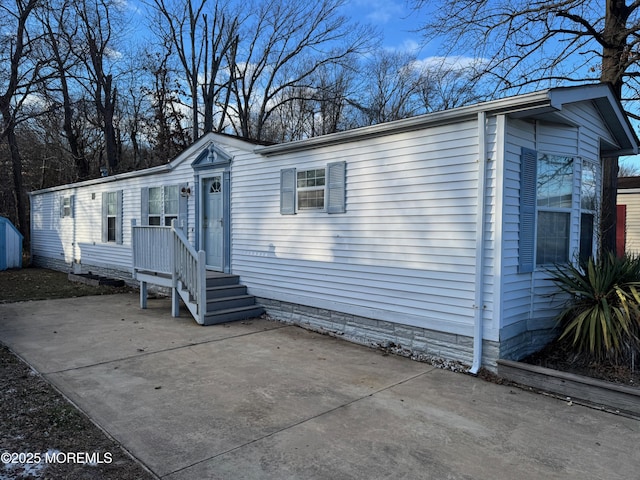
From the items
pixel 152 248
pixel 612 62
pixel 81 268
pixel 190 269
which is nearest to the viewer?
pixel 190 269

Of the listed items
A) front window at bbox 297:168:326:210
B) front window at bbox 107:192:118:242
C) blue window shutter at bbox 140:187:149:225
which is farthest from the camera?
front window at bbox 107:192:118:242

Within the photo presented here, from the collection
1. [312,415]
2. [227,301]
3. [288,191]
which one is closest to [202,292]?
[227,301]

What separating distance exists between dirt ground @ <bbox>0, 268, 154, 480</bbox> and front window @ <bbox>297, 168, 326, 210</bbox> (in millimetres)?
4230

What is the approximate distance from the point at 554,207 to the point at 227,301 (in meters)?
5.28

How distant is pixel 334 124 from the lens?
74.5 feet

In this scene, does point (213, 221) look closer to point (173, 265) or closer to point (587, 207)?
point (173, 265)

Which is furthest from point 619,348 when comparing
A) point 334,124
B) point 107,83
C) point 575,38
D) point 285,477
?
point 107,83

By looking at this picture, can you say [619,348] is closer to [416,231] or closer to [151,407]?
[416,231]

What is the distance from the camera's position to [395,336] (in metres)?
5.82

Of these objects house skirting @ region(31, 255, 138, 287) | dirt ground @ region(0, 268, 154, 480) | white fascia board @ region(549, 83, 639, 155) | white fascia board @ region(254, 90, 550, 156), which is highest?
white fascia board @ region(549, 83, 639, 155)

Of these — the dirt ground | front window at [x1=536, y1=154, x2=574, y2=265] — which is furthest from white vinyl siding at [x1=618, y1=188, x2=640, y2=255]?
the dirt ground

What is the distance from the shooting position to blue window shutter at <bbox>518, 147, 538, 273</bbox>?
5098mm

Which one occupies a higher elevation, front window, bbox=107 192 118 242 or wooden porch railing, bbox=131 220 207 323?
front window, bbox=107 192 118 242

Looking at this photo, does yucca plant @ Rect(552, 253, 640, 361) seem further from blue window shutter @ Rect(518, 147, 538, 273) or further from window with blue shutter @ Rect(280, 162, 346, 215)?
window with blue shutter @ Rect(280, 162, 346, 215)
